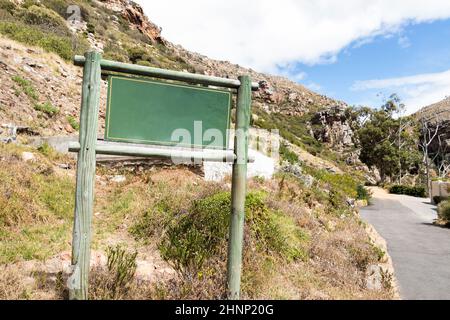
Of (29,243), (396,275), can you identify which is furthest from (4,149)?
(396,275)

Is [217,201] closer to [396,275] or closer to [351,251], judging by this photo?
[351,251]

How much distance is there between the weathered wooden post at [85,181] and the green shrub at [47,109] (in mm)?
10015

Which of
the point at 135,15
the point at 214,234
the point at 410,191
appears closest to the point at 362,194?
the point at 410,191

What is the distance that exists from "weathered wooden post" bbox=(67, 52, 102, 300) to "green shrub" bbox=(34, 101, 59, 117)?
10.0 metres

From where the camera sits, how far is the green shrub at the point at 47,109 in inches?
475

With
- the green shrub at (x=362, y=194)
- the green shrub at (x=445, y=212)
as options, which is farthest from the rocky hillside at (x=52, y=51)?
the green shrub at (x=362, y=194)

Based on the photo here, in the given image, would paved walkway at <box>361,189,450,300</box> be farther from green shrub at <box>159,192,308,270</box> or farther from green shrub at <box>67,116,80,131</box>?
green shrub at <box>67,116,80,131</box>

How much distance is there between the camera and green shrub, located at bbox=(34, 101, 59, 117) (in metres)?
12.1

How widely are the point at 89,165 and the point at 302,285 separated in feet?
11.3

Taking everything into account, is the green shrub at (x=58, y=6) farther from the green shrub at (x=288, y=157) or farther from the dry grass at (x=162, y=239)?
the dry grass at (x=162, y=239)

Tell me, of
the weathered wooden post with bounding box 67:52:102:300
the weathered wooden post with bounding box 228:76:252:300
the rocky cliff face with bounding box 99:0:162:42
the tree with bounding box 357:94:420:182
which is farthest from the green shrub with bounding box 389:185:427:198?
the weathered wooden post with bounding box 67:52:102:300

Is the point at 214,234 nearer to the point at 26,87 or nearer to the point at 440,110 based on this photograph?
the point at 26,87

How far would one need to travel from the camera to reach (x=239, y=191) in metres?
3.85

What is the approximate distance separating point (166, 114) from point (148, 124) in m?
0.22
